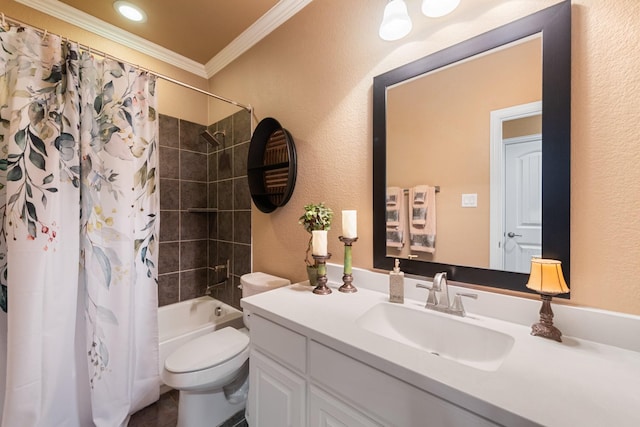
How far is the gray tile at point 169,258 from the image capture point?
2104mm

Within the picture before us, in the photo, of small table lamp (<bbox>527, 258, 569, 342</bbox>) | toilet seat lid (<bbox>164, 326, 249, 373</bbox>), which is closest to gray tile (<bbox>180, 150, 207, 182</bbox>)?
toilet seat lid (<bbox>164, 326, 249, 373</bbox>)

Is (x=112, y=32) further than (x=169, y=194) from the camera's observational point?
No

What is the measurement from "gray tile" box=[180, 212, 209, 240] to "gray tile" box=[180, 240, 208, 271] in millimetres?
55

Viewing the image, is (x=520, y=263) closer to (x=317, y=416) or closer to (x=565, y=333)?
(x=565, y=333)

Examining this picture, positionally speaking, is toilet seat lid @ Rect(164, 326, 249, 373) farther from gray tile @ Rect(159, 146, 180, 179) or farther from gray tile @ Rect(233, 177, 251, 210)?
gray tile @ Rect(159, 146, 180, 179)

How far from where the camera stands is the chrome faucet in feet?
3.06

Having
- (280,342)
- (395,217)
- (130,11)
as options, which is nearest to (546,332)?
(395,217)

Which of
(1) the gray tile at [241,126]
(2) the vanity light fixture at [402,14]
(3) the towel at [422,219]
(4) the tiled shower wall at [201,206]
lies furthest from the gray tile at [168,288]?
(2) the vanity light fixture at [402,14]

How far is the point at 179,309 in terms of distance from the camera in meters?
2.13

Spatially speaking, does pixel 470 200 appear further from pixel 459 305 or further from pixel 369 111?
pixel 369 111

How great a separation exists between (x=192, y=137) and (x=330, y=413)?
2.36m

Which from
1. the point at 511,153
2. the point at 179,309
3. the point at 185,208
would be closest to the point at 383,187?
the point at 511,153

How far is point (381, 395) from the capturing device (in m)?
0.66

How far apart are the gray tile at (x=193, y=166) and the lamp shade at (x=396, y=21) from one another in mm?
1900
